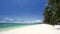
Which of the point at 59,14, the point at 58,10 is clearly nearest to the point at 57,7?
the point at 58,10

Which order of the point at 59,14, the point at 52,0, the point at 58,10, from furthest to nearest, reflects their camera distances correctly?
the point at 52,0, the point at 58,10, the point at 59,14

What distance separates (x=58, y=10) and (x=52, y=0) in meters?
2.89

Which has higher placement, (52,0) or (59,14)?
(52,0)

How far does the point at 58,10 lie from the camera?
16.1 meters

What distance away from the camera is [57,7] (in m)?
16.3

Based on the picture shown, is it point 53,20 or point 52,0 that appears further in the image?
point 52,0

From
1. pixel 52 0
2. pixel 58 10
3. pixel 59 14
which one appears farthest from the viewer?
pixel 52 0

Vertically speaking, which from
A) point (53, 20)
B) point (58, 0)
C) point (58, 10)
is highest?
point (58, 0)

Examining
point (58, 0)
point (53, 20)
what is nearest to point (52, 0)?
point (58, 0)

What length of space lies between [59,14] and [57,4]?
7.28 ft

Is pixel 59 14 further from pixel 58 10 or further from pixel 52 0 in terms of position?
pixel 52 0

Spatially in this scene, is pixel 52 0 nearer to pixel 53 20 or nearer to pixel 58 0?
pixel 58 0

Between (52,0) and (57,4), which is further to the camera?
(52,0)

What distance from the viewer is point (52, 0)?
18.6 meters
